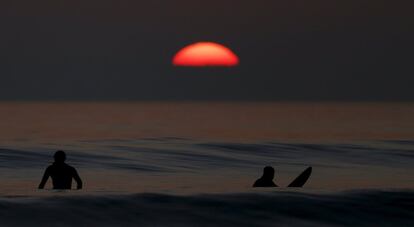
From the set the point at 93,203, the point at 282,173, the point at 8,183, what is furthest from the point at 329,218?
the point at 282,173

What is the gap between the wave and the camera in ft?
68.9

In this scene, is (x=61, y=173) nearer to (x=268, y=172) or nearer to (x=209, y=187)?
(x=268, y=172)

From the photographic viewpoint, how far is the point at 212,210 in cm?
2225

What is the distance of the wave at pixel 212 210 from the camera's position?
827 inches

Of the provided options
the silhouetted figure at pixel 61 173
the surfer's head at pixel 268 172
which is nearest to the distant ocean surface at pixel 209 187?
the silhouetted figure at pixel 61 173

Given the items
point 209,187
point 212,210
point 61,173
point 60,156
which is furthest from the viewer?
point 209,187

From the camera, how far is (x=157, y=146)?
5684 cm

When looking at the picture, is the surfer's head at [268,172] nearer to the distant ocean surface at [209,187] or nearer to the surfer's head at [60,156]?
the distant ocean surface at [209,187]

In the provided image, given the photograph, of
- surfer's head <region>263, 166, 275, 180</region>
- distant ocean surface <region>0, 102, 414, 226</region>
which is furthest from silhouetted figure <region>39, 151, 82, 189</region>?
surfer's head <region>263, 166, 275, 180</region>

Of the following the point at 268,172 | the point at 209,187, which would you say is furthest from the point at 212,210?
the point at 209,187

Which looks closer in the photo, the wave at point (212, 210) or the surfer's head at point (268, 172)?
the wave at point (212, 210)

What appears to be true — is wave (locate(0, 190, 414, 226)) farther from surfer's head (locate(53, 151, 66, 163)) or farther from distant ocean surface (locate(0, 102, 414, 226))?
surfer's head (locate(53, 151, 66, 163))

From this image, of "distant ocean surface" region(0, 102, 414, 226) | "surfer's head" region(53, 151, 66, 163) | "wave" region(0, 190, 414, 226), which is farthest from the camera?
"surfer's head" region(53, 151, 66, 163)

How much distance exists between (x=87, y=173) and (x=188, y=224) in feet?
55.3
